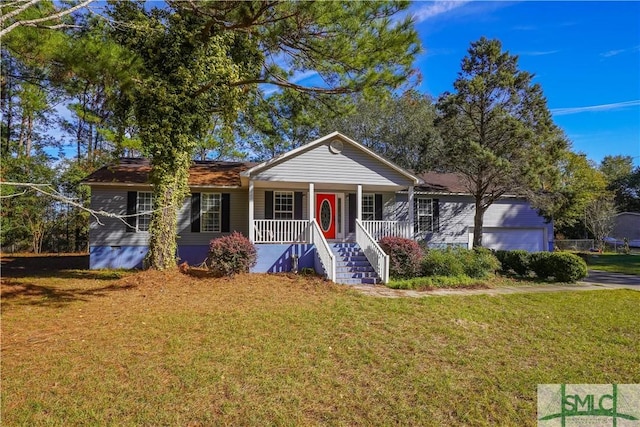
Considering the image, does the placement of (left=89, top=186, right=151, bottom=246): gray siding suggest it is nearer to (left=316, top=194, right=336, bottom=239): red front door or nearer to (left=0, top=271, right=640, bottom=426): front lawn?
(left=0, top=271, right=640, bottom=426): front lawn

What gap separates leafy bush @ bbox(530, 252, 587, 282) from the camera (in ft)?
37.2

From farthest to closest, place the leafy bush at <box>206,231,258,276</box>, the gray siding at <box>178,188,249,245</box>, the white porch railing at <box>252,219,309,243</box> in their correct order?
the gray siding at <box>178,188,249,245</box>
the white porch railing at <box>252,219,309,243</box>
the leafy bush at <box>206,231,258,276</box>

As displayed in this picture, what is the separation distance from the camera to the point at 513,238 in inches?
728

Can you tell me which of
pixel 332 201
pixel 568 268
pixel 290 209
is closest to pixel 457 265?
pixel 568 268

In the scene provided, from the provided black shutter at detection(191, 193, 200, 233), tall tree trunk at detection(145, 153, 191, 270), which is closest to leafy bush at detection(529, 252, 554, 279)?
tall tree trunk at detection(145, 153, 191, 270)

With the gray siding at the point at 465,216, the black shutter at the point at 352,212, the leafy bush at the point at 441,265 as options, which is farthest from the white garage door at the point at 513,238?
the leafy bush at the point at 441,265

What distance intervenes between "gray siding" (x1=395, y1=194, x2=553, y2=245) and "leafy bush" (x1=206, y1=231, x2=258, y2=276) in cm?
795

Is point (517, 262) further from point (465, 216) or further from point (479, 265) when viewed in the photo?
point (465, 216)

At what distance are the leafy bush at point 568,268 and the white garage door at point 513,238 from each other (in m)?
6.57

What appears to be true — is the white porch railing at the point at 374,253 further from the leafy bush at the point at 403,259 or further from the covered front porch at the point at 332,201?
the leafy bush at the point at 403,259

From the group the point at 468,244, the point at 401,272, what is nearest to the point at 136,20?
the point at 401,272

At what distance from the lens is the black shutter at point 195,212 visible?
14.2 m

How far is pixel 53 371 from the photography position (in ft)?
13.7

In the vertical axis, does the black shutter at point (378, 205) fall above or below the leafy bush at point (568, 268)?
above
